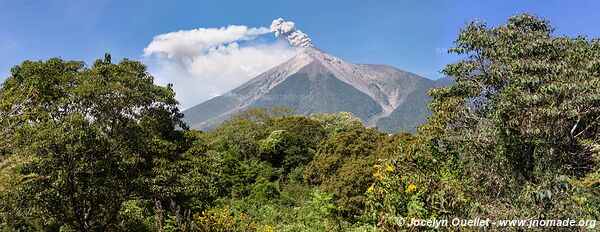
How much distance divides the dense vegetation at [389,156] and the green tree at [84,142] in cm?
4

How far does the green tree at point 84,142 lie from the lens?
408 inches

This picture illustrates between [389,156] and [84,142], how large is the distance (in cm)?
834

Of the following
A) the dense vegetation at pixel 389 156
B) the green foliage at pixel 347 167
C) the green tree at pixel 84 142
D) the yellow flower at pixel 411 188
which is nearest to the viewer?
the yellow flower at pixel 411 188

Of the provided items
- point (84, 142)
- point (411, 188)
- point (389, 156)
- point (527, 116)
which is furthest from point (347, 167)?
point (411, 188)

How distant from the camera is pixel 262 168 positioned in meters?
34.8

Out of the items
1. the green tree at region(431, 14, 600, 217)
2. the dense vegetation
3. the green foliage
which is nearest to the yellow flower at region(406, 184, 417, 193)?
the dense vegetation

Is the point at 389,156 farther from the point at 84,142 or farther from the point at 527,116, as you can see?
the point at 84,142

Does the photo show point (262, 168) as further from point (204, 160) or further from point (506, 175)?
point (506, 175)

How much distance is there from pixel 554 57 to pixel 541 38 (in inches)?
17.8

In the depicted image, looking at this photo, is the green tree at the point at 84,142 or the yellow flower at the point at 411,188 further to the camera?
the green tree at the point at 84,142

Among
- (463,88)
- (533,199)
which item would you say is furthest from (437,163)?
(533,199)

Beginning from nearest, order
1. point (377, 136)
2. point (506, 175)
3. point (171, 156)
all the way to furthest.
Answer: point (506, 175)
point (171, 156)
point (377, 136)

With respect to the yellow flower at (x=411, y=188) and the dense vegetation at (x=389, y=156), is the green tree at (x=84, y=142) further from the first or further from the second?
the yellow flower at (x=411, y=188)

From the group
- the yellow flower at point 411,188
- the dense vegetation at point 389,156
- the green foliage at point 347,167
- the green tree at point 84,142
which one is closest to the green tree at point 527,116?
the dense vegetation at point 389,156
